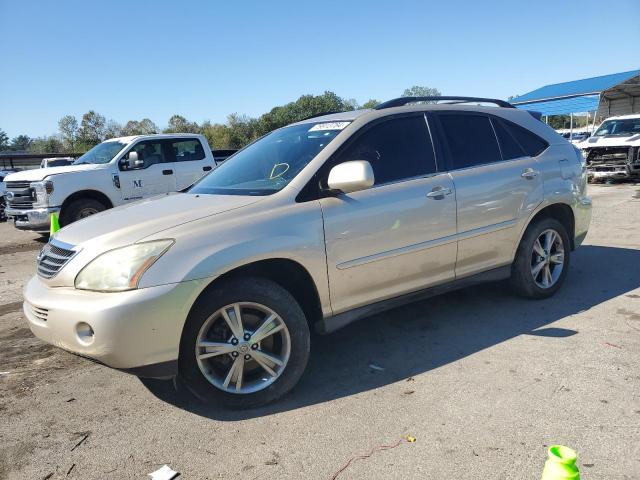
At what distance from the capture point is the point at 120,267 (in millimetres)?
2707

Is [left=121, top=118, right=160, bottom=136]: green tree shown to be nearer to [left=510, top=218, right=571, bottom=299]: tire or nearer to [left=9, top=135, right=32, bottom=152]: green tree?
[left=9, top=135, right=32, bottom=152]: green tree

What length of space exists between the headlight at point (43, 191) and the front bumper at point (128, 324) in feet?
22.6

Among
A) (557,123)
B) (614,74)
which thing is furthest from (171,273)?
(557,123)

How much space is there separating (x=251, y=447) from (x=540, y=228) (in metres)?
3.26

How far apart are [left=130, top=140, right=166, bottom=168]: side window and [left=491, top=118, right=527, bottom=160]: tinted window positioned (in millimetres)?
7458

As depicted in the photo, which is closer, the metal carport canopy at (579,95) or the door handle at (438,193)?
the door handle at (438,193)

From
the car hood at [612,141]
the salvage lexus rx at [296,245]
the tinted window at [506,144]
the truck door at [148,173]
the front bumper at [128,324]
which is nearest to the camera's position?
the front bumper at [128,324]

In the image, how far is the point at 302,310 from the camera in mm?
3295

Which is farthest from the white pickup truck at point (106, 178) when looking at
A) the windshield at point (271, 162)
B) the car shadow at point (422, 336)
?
the car shadow at point (422, 336)

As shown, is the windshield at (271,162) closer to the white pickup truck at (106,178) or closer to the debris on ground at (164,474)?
the debris on ground at (164,474)

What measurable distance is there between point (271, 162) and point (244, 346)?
150cm

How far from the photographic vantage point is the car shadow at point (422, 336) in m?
3.20

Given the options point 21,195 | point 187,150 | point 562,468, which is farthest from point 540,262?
point 21,195

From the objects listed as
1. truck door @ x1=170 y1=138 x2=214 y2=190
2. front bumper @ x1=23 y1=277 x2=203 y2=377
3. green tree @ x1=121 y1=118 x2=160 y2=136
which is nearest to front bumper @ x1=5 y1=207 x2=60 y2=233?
truck door @ x1=170 y1=138 x2=214 y2=190
